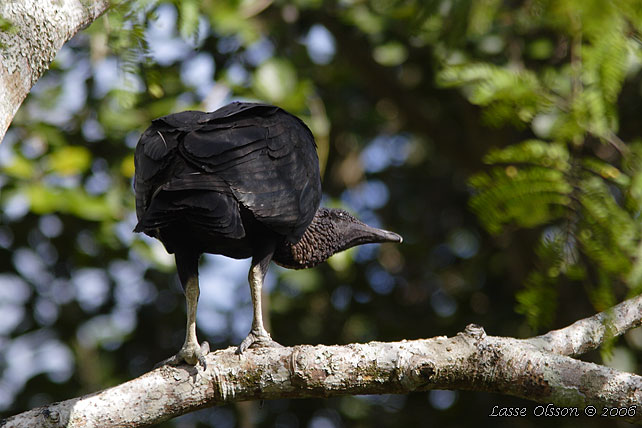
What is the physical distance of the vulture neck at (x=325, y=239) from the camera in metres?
4.23

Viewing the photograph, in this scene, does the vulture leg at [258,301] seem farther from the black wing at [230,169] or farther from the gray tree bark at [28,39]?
the gray tree bark at [28,39]

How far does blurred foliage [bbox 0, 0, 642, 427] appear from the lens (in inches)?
222

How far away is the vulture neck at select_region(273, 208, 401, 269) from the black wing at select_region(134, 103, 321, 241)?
352 mm

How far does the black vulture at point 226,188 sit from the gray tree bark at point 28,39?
66cm

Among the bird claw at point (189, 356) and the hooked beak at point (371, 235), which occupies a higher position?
the bird claw at point (189, 356)

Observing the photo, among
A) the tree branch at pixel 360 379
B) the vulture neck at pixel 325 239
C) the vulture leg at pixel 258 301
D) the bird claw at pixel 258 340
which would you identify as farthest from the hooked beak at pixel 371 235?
the tree branch at pixel 360 379

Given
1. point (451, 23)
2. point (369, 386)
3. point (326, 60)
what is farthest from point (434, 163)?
point (369, 386)

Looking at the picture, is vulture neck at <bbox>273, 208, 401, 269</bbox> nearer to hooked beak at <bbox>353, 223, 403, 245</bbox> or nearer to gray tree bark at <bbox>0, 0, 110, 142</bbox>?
hooked beak at <bbox>353, 223, 403, 245</bbox>

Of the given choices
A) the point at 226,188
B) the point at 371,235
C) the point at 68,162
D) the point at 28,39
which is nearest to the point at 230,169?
the point at 226,188

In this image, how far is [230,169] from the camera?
335 centimetres

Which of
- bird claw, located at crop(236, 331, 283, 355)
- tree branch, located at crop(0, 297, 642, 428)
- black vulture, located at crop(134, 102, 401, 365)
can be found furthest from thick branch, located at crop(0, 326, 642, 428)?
bird claw, located at crop(236, 331, 283, 355)

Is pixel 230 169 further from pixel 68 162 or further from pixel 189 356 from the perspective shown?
pixel 68 162

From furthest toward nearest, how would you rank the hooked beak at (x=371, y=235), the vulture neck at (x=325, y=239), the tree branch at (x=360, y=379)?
the hooked beak at (x=371, y=235)
the vulture neck at (x=325, y=239)
the tree branch at (x=360, y=379)

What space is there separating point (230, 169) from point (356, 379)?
102 centimetres
